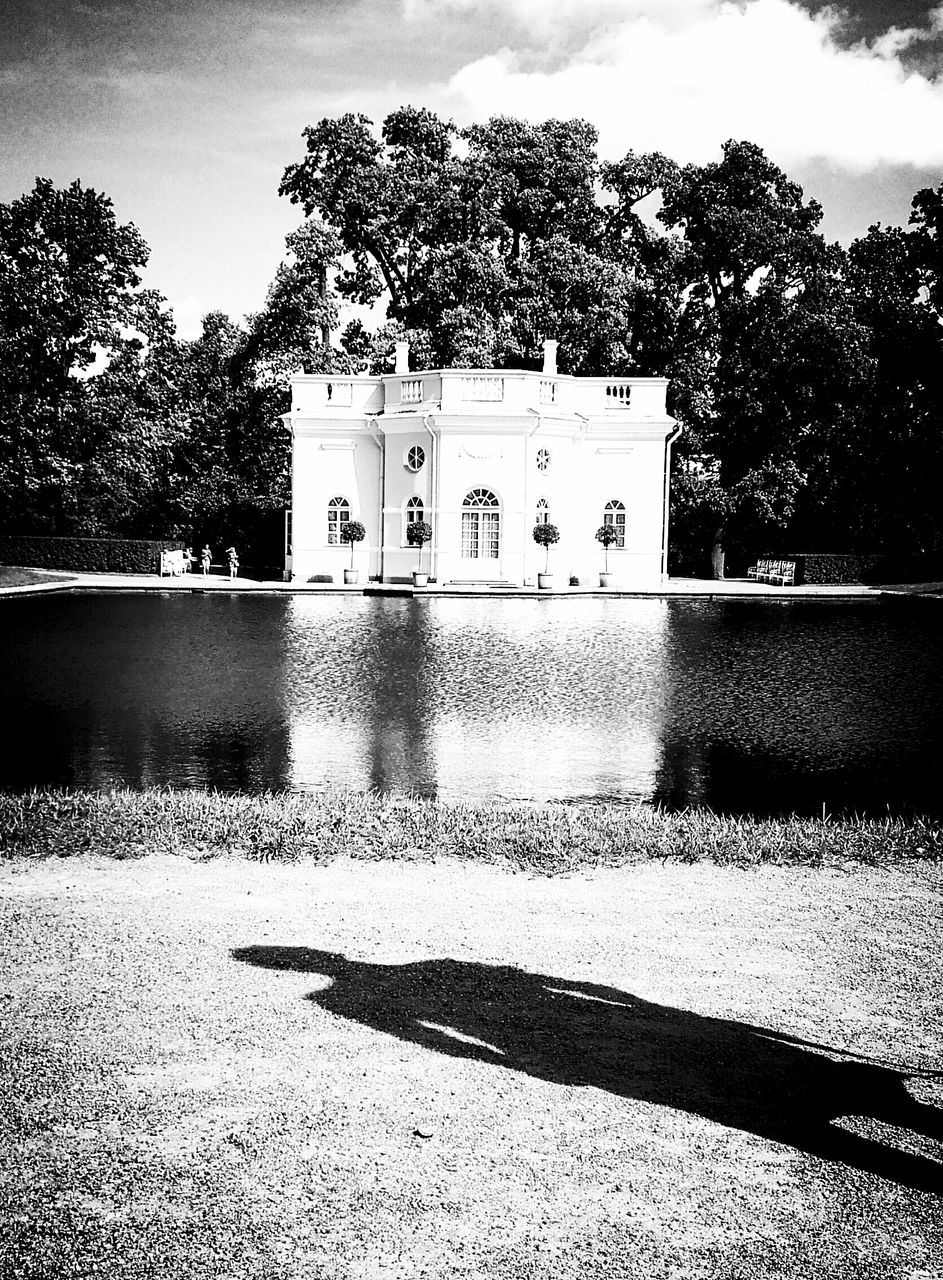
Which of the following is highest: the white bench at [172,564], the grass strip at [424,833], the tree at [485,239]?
the tree at [485,239]

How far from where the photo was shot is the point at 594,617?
27047 millimetres

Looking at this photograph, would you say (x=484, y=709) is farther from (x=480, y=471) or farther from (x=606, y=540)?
(x=606, y=540)

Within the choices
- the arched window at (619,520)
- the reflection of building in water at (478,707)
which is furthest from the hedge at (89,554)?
the reflection of building in water at (478,707)

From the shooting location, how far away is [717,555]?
4431 cm

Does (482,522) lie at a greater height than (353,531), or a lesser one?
greater

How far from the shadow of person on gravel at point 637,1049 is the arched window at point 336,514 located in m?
35.0

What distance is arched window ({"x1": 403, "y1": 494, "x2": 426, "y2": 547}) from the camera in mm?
37750

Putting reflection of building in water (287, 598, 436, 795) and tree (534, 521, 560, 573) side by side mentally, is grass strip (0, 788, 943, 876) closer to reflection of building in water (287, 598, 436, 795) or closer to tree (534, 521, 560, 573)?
reflection of building in water (287, 598, 436, 795)

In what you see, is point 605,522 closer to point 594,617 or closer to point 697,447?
point 697,447

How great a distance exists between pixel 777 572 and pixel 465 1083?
4000cm

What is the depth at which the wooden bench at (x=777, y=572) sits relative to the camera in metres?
41.4

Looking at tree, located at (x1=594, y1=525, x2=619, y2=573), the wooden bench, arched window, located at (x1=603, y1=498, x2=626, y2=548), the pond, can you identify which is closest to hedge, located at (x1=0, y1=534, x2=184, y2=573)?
tree, located at (x1=594, y1=525, x2=619, y2=573)

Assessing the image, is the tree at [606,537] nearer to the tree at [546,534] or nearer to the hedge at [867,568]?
the tree at [546,534]

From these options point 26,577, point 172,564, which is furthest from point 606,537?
point 26,577
